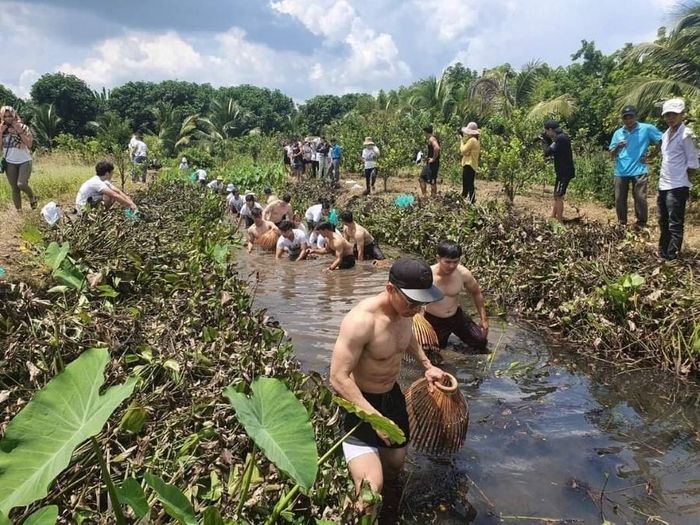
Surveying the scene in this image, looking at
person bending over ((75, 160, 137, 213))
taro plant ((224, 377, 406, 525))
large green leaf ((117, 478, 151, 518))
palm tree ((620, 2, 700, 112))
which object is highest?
palm tree ((620, 2, 700, 112))

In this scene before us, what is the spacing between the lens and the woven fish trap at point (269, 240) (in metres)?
12.3

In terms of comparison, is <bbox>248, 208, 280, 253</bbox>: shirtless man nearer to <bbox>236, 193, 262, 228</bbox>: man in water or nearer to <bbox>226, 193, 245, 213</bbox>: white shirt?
<bbox>236, 193, 262, 228</bbox>: man in water

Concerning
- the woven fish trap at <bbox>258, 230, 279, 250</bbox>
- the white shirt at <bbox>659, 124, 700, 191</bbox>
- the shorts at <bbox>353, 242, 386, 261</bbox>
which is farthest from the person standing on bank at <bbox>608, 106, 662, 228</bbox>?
the woven fish trap at <bbox>258, 230, 279, 250</bbox>

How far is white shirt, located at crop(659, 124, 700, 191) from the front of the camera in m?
6.48

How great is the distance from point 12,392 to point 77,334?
0.67 m

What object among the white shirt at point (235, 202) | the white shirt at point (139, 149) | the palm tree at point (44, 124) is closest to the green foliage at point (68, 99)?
the palm tree at point (44, 124)

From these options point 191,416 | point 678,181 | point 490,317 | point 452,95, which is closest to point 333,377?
point 191,416

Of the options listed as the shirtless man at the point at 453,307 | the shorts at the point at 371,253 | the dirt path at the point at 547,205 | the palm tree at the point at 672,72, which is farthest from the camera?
the palm tree at the point at 672,72

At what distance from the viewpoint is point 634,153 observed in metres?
8.03

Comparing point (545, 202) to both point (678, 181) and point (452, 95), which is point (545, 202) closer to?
point (678, 181)

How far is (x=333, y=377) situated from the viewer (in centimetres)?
337

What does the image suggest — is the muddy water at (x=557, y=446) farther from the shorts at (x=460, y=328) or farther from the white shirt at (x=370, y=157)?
the white shirt at (x=370, y=157)

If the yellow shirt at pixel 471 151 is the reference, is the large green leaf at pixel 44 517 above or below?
below

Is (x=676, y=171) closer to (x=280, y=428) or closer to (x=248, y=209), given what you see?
(x=280, y=428)
